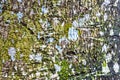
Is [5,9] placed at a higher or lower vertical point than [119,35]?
higher

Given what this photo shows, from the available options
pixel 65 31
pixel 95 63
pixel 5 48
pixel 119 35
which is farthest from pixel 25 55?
pixel 119 35

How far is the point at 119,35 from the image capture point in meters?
1.28

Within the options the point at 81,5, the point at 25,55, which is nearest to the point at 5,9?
the point at 25,55

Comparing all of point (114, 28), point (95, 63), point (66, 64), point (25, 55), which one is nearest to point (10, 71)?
point (25, 55)

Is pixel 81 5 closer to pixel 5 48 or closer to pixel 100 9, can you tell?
pixel 100 9

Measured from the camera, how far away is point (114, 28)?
4.18 ft

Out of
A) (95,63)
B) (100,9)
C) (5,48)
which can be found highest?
(100,9)

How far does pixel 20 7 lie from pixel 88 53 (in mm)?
323

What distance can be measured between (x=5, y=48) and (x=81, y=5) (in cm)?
34

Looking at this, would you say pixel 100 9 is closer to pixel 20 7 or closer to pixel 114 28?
pixel 114 28

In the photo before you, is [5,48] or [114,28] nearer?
[5,48]

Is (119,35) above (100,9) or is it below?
below

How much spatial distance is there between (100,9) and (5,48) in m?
0.41

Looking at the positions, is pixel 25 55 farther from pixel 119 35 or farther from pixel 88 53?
pixel 119 35
